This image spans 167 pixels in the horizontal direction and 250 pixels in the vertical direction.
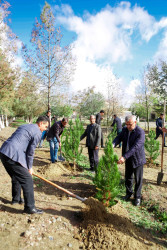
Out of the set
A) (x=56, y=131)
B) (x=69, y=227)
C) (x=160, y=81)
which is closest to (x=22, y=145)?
(x=69, y=227)

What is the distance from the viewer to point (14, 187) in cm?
326

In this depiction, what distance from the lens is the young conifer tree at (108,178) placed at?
129 inches

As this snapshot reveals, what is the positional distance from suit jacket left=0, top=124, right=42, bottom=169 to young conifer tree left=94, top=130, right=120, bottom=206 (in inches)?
55.2

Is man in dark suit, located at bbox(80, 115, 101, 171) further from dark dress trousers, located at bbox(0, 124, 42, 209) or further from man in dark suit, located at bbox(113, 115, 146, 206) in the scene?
dark dress trousers, located at bbox(0, 124, 42, 209)

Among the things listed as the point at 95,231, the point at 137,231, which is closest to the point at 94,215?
the point at 95,231

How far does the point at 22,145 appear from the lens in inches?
116

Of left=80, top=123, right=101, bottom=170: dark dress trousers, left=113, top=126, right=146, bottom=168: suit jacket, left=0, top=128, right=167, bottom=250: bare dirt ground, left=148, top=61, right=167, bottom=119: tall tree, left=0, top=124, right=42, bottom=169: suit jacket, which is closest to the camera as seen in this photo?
left=0, top=128, right=167, bottom=250: bare dirt ground

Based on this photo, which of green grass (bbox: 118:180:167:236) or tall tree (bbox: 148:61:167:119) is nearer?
green grass (bbox: 118:180:167:236)

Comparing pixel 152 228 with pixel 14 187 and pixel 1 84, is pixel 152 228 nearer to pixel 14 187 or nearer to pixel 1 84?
pixel 14 187

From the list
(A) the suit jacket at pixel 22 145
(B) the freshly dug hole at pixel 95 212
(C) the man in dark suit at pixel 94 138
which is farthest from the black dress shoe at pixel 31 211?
(C) the man in dark suit at pixel 94 138

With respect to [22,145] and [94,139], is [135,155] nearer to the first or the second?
[94,139]

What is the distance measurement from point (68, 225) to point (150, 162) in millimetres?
4936

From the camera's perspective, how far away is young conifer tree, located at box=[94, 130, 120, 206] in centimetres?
327

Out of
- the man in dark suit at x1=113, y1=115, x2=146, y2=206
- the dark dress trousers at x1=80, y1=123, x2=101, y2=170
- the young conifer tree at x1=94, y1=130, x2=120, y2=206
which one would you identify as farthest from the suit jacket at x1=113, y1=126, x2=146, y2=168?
the dark dress trousers at x1=80, y1=123, x2=101, y2=170
